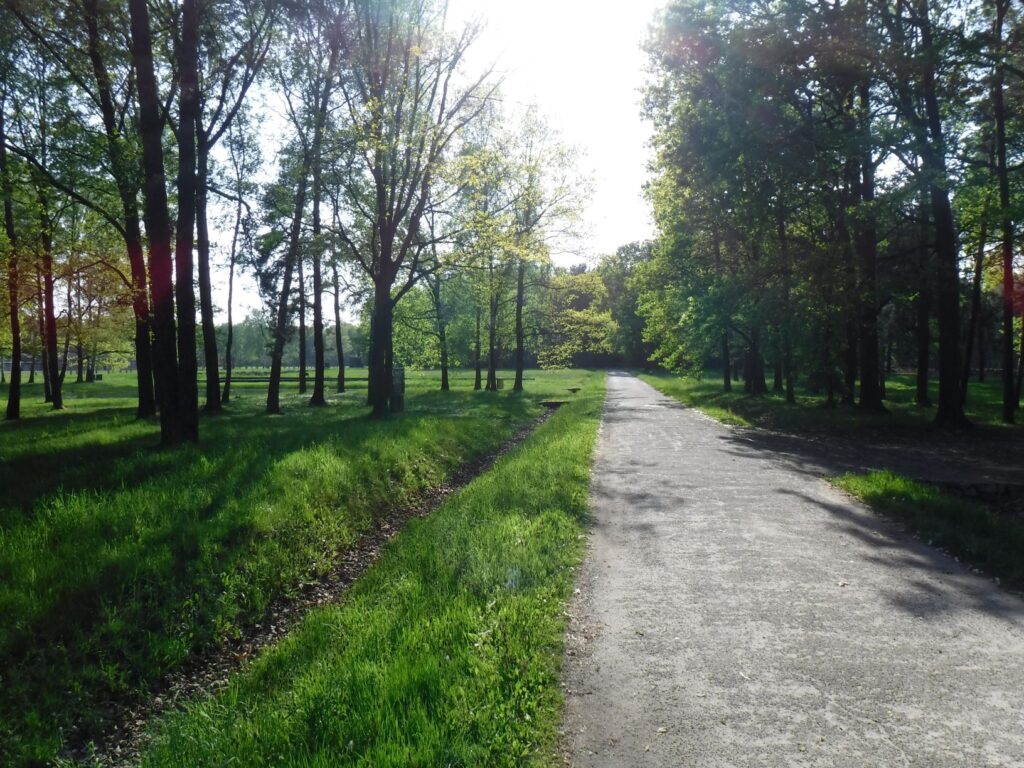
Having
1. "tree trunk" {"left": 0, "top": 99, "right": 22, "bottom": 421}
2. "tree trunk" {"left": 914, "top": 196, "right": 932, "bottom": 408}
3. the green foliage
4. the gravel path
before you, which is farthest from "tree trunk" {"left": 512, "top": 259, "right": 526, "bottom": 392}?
the gravel path

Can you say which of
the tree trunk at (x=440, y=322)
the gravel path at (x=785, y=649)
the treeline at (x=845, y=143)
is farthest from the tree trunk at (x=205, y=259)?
the gravel path at (x=785, y=649)

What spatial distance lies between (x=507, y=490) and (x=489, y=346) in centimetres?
2789

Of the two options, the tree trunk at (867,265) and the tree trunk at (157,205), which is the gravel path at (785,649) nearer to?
the tree trunk at (157,205)

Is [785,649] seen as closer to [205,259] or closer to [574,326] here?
[205,259]

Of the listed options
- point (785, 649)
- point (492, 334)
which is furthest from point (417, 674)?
point (492, 334)

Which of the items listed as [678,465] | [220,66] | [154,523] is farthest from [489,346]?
[154,523]

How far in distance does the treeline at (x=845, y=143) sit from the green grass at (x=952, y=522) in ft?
27.4

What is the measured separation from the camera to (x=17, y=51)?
15.7 meters

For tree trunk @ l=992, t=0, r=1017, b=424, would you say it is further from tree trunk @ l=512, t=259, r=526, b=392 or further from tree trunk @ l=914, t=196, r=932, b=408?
tree trunk @ l=512, t=259, r=526, b=392

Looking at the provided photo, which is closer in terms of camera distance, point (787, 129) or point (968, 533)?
point (968, 533)

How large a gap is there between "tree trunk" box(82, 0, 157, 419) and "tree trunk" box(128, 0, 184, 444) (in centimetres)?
270

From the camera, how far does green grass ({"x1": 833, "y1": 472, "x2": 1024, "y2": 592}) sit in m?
6.28

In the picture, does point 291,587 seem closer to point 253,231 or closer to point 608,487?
point 608,487

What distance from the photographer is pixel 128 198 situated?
45.2 ft
